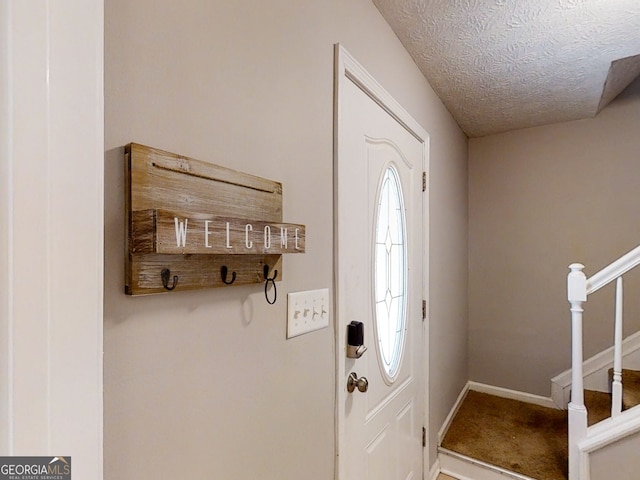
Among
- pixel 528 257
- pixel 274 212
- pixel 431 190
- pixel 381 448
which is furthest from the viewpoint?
pixel 528 257

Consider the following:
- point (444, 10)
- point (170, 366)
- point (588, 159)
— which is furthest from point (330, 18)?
point (588, 159)

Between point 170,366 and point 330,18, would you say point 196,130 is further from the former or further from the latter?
point 330,18

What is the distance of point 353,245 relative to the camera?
4.18ft

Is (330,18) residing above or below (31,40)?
above

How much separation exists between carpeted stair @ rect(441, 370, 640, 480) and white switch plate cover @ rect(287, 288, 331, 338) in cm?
181

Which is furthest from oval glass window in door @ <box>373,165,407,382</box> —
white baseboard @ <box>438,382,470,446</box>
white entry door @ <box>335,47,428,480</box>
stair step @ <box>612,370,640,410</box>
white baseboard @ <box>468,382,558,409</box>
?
white baseboard @ <box>468,382,558,409</box>

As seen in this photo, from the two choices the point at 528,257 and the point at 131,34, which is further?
the point at 528,257

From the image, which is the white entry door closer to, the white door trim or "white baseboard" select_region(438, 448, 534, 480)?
"white baseboard" select_region(438, 448, 534, 480)

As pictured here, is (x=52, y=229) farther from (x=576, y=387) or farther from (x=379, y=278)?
(x=576, y=387)

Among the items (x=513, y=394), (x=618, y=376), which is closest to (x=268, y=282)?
(x=618, y=376)

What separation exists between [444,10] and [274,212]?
4.18 ft

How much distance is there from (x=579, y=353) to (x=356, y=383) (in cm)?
142

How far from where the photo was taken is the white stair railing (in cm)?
180

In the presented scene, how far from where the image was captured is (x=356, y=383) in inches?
48.7
